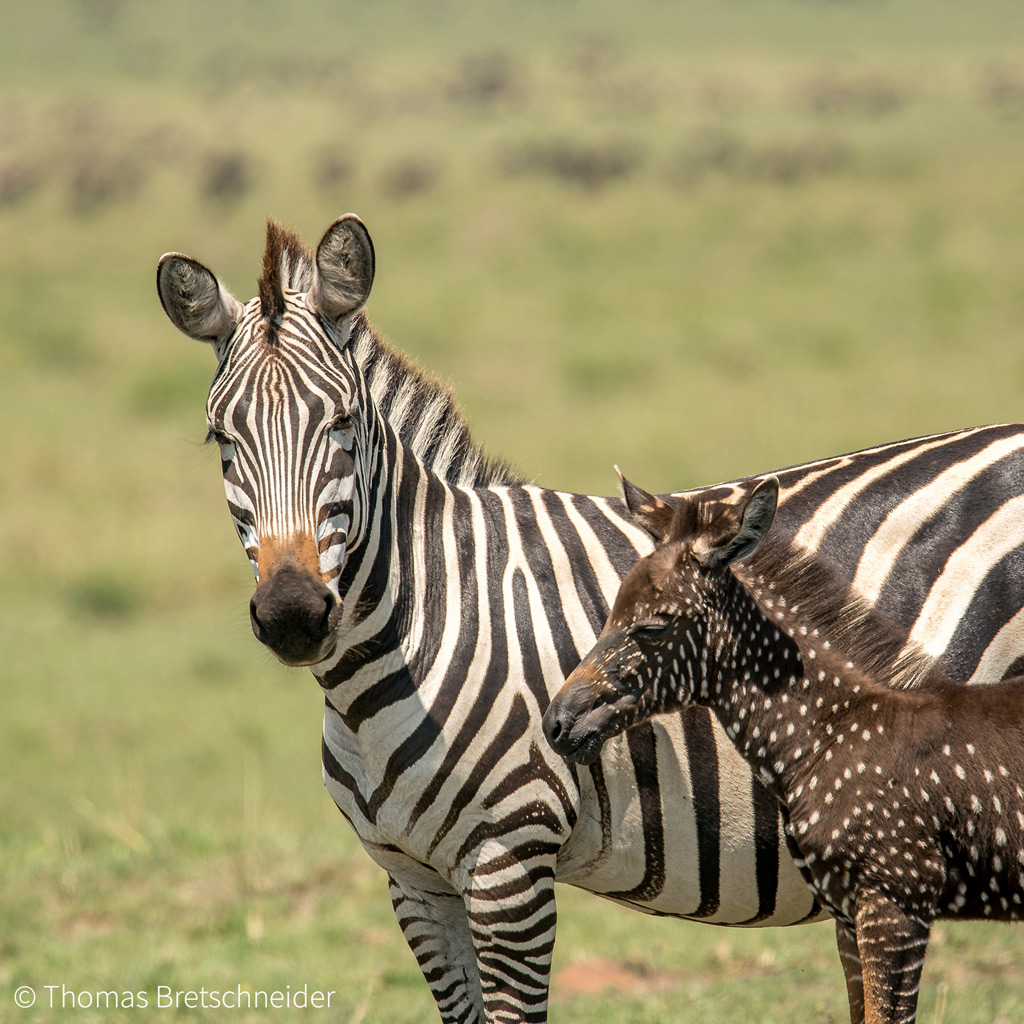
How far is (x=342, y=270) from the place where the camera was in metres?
4.78

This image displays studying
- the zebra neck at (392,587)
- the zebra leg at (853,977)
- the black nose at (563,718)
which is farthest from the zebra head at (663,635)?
the zebra leg at (853,977)

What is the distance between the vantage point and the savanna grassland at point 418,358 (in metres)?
8.31

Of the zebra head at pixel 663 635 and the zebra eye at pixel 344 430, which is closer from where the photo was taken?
the zebra head at pixel 663 635

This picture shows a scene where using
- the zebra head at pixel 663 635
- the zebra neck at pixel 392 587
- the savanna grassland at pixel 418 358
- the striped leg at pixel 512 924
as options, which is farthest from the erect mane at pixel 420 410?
the savanna grassland at pixel 418 358

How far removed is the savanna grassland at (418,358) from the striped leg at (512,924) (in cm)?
207

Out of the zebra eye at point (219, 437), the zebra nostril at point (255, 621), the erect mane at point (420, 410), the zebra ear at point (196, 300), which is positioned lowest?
the zebra nostril at point (255, 621)

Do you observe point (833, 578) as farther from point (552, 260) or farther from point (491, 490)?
point (552, 260)

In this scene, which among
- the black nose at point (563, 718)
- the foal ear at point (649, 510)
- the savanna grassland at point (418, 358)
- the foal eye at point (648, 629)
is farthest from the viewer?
the savanna grassland at point (418, 358)

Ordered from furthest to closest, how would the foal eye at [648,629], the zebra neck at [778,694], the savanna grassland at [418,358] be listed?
the savanna grassland at [418,358]
the zebra neck at [778,694]
the foal eye at [648,629]

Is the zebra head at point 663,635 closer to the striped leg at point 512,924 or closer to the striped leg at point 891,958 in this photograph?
the striped leg at point 512,924

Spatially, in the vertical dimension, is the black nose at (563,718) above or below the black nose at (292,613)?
below

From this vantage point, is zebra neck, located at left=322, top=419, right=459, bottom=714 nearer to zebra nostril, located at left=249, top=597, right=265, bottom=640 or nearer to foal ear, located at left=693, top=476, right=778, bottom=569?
zebra nostril, located at left=249, top=597, right=265, bottom=640

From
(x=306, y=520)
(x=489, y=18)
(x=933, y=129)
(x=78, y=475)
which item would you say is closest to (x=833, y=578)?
(x=306, y=520)

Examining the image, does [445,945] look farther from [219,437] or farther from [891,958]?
[219,437]
